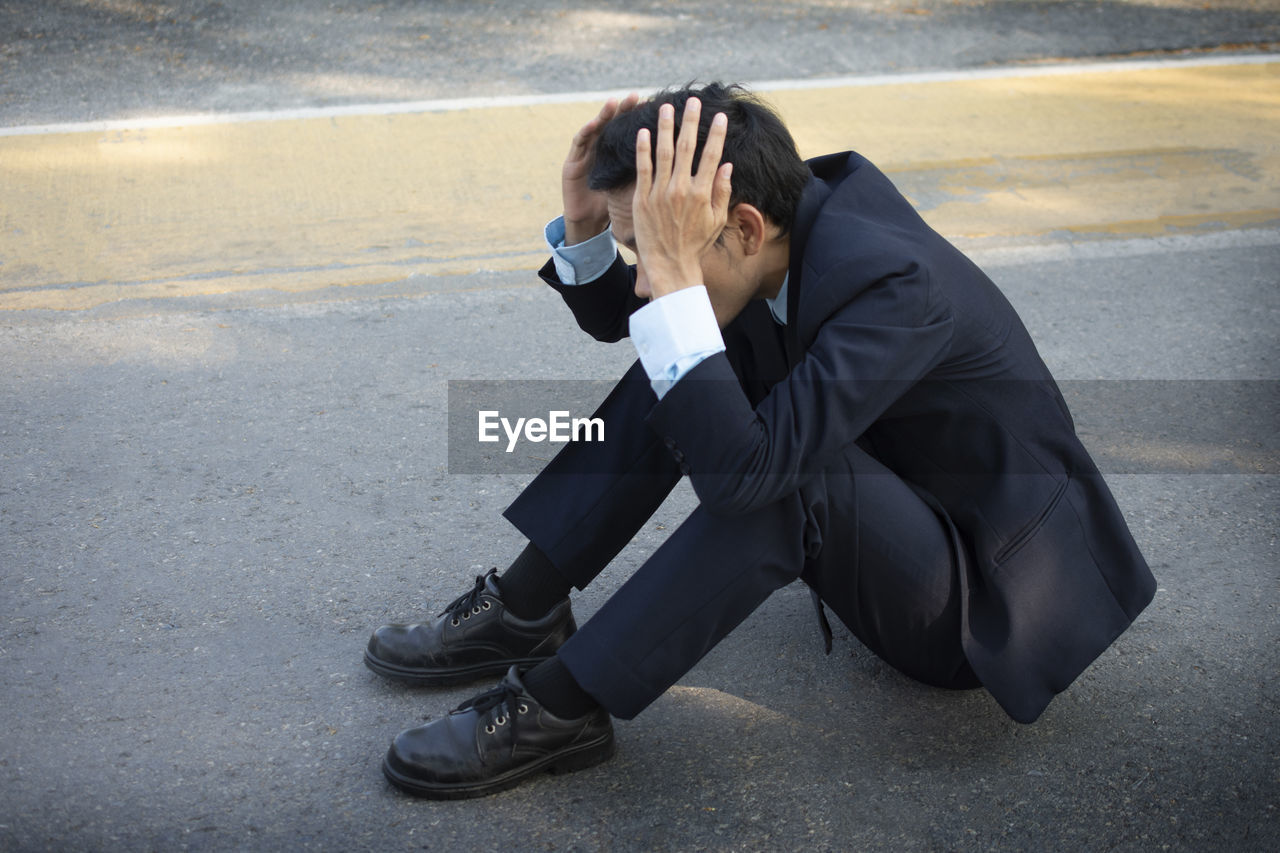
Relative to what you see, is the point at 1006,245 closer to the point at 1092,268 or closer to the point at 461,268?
the point at 1092,268

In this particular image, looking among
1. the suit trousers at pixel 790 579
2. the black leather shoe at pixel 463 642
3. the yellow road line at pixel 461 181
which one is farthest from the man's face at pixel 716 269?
the yellow road line at pixel 461 181

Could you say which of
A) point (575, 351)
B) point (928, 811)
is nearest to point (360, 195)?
point (575, 351)

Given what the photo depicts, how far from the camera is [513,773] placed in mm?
2207

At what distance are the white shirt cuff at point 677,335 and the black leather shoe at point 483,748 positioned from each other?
25.0 inches

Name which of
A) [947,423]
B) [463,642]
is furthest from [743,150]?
[463,642]

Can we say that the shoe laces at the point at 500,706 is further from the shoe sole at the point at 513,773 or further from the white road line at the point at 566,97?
the white road line at the point at 566,97

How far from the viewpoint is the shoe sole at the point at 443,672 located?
251cm

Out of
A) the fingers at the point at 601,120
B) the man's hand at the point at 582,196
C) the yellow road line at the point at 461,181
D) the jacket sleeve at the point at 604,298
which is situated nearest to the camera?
the fingers at the point at 601,120

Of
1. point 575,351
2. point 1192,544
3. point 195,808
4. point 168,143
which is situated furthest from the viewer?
point 168,143

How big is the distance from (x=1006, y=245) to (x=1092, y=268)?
382 millimetres

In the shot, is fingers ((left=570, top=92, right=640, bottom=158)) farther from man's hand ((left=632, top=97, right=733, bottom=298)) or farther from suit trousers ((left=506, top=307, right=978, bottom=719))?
suit trousers ((left=506, top=307, right=978, bottom=719))

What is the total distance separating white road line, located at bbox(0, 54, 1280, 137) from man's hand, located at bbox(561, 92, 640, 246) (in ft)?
14.4

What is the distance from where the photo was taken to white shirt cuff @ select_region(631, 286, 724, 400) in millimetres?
1997

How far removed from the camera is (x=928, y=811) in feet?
7.23
